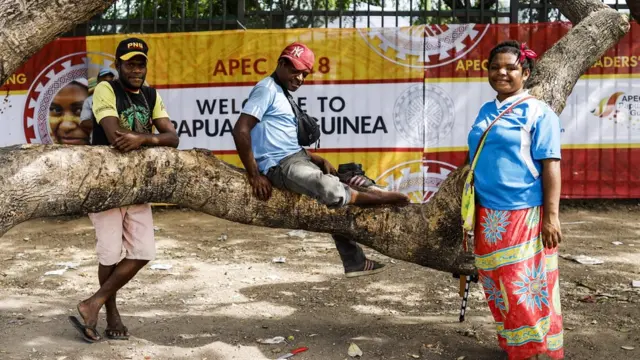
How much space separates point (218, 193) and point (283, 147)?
436 mm

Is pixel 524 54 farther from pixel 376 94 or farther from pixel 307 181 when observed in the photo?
pixel 376 94

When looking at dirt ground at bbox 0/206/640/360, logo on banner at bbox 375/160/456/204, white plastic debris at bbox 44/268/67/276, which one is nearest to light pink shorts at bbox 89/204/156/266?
dirt ground at bbox 0/206/640/360

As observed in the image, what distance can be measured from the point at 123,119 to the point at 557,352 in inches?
A: 106

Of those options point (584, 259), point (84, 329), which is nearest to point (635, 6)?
point (584, 259)

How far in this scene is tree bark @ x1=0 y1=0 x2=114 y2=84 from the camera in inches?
135

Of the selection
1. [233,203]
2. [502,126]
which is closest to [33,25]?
[233,203]

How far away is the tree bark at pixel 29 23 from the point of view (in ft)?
11.2

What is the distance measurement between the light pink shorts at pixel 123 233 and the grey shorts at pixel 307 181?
925 millimetres

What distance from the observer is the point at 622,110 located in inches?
338

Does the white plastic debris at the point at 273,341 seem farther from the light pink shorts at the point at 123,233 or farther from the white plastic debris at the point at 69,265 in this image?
the white plastic debris at the point at 69,265

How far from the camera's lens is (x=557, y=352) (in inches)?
149

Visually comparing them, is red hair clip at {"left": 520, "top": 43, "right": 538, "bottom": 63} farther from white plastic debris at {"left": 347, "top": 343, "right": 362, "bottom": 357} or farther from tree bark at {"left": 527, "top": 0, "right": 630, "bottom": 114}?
white plastic debris at {"left": 347, "top": 343, "right": 362, "bottom": 357}

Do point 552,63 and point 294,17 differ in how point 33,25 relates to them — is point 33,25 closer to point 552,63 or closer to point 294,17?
point 552,63

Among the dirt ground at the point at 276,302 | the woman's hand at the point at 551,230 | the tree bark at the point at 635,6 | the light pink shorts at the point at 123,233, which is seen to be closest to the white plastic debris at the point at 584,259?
the dirt ground at the point at 276,302
